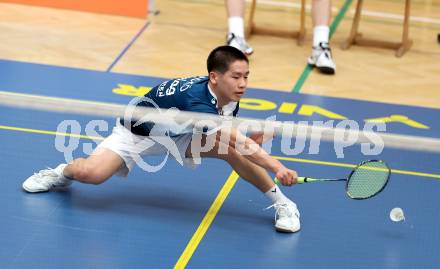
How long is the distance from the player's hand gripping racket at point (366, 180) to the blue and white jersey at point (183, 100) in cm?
67

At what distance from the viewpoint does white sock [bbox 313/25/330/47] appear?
996 cm

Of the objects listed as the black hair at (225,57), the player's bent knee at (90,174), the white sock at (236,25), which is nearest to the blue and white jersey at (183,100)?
the black hair at (225,57)

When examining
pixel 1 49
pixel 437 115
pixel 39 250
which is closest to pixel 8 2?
pixel 1 49

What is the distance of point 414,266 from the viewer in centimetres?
595

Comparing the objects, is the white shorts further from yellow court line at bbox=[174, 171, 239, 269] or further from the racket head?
the racket head

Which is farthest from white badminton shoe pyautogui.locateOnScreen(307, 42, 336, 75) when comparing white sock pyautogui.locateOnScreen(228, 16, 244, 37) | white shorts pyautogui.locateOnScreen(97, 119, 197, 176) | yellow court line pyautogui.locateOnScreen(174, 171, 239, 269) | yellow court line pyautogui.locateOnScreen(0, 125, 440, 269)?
white shorts pyautogui.locateOnScreen(97, 119, 197, 176)

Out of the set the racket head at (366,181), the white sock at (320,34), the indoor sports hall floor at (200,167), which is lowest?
the indoor sports hall floor at (200,167)

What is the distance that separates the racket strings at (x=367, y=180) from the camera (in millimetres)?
5906

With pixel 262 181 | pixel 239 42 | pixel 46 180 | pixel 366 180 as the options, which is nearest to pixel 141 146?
pixel 46 180

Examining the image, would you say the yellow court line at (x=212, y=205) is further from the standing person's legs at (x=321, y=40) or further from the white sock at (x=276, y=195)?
the standing person's legs at (x=321, y=40)

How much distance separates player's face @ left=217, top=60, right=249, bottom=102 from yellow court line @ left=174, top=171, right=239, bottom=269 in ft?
2.90

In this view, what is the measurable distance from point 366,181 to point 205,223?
1119 mm

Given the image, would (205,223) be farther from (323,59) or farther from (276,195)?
(323,59)

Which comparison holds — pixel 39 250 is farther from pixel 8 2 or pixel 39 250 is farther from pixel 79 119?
pixel 8 2
